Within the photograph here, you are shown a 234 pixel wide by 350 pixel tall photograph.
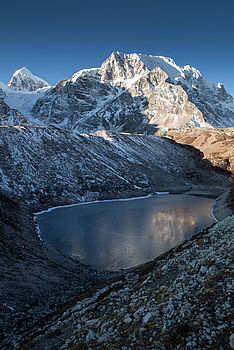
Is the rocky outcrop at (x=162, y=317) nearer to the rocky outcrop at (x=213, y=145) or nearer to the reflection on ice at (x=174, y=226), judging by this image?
the reflection on ice at (x=174, y=226)

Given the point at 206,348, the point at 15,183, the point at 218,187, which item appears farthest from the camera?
the point at 218,187

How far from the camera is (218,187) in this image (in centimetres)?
9512

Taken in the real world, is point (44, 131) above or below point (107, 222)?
above

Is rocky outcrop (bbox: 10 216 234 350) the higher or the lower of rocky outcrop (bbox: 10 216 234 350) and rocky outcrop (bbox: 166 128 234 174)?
the lower

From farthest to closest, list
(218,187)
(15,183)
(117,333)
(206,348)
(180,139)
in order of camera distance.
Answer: (180,139), (218,187), (15,183), (117,333), (206,348)

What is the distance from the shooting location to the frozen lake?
32625mm

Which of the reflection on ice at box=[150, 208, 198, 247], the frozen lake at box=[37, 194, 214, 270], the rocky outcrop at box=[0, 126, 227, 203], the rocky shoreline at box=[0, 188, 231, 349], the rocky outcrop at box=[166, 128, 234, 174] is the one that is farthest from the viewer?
the rocky outcrop at box=[166, 128, 234, 174]

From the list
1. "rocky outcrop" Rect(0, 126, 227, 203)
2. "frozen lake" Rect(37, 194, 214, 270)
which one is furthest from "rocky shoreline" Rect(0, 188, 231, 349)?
"rocky outcrop" Rect(0, 126, 227, 203)

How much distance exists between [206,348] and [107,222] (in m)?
45.9

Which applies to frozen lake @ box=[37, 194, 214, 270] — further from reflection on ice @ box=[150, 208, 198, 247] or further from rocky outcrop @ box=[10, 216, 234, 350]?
rocky outcrop @ box=[10, 216, 234, 350]

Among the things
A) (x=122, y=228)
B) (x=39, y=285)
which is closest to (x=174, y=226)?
(x=122, y=228)

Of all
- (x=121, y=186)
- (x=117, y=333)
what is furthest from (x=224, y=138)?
(x=117, y=333)

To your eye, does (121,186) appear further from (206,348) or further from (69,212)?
(206,348)

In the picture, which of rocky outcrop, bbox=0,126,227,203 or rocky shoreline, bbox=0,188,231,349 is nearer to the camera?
rocky shoreline, bbox=0,188,231,349
